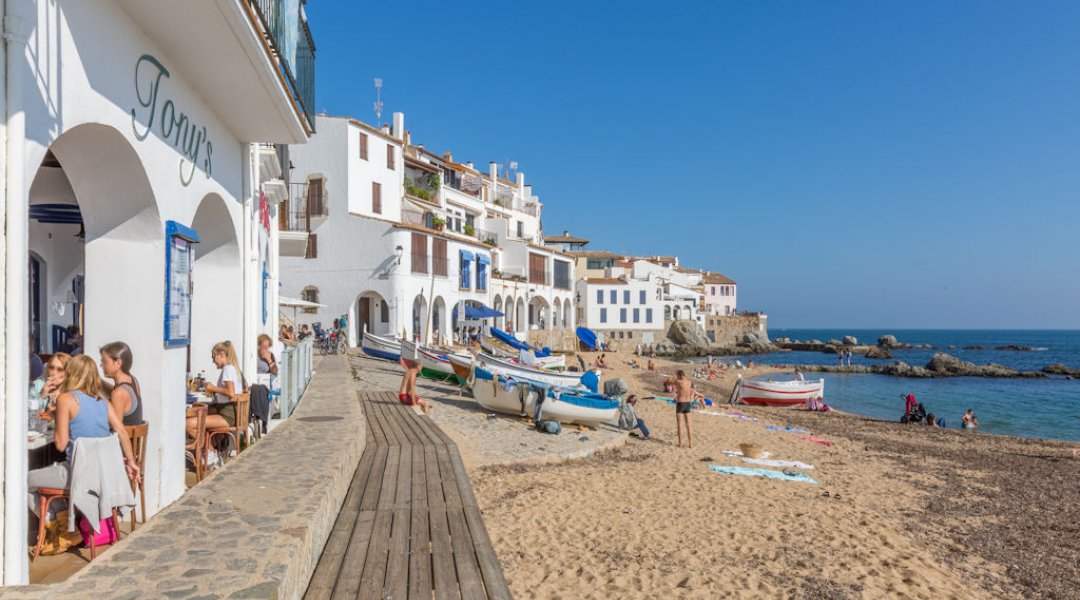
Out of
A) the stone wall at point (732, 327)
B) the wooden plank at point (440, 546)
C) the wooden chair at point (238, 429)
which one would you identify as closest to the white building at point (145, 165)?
the wooden chair at point (238, 429)

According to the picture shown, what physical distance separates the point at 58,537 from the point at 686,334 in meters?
64.6

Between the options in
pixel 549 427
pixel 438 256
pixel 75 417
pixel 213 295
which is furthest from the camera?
pixel 438 256

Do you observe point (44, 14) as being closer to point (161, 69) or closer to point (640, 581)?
point (161, 69)

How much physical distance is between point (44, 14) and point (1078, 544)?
13.5m

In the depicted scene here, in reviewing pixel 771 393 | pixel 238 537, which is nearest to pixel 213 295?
pixel 238 537

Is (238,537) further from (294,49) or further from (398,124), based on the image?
(398,124)

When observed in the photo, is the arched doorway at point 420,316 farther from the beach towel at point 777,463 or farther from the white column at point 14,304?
the white column at point 14,304

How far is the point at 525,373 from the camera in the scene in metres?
19.0

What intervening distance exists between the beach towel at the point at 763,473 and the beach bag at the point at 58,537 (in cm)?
1055

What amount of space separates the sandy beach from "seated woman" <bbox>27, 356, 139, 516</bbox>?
4.00 meters

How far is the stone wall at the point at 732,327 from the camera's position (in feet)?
266

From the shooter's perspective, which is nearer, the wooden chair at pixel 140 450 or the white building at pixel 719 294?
the wooden chair at pixel 140 450

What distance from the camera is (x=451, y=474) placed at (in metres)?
8.52

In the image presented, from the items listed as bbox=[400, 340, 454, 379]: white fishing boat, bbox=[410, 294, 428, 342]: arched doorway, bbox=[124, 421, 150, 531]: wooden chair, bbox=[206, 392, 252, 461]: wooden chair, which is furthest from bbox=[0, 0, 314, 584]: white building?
bbox=[410, 294, 428, 342]: arched doorway
